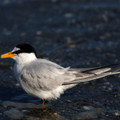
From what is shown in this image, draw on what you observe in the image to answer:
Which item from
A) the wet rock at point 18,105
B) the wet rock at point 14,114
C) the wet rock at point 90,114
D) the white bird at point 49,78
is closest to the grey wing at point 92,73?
the white bird at point 49,78

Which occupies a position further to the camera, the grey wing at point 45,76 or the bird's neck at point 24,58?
the bird's neck at point 24,58

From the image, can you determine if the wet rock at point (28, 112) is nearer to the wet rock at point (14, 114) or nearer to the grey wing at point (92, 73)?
the wet rock at point (14, 114)

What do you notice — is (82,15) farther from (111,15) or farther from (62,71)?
(62,71)

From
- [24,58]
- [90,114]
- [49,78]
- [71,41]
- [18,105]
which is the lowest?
[90,114]

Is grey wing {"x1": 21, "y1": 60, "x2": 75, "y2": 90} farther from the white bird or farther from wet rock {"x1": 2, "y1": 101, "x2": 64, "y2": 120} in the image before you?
wet rock {"x1": 2, "y1": 101, "x2": 64, "y2": 120}

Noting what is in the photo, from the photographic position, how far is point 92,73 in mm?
4344

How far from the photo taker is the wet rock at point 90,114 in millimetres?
4285

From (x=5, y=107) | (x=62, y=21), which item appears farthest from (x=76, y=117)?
(x=62, y=21)

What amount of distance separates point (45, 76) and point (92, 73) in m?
0.68

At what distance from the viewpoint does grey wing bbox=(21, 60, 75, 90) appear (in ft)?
14.6

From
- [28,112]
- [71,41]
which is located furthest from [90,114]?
[71,41]

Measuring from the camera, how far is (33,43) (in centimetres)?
696

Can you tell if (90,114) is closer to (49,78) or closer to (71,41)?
(49,78)

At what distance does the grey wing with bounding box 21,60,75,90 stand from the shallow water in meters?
0.42
